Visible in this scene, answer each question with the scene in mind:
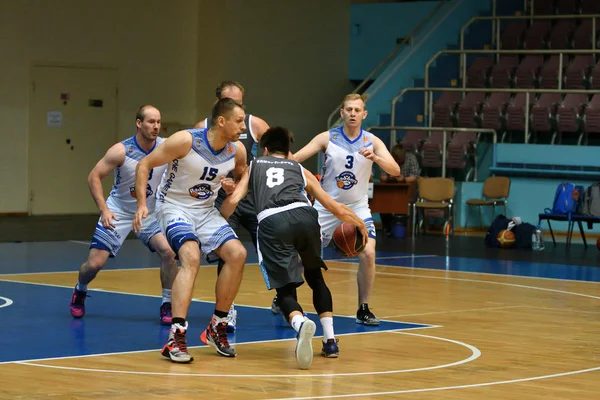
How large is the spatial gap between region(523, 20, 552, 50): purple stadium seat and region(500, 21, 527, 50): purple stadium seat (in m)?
0.13

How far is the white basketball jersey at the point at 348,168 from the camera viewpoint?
373 inches

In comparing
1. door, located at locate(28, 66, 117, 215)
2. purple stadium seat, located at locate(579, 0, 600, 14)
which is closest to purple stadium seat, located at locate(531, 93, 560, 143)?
purple stadium seat, located at locate(579, 0, 600, 14)

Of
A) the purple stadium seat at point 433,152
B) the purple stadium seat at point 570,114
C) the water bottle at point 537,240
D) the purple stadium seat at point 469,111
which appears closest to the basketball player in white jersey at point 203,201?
the water bottle at point 537,240

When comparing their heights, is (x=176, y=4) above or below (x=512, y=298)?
above

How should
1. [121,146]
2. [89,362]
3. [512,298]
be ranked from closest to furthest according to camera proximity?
[89,362]
[121,146]
[512,298]

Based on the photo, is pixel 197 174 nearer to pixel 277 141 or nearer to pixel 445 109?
pixel 277 141

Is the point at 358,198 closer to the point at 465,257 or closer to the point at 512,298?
the point at 512,298

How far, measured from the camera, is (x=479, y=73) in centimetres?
2147

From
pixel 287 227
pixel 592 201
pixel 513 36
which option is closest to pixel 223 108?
pixel 287 227

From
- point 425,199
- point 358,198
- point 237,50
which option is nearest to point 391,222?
point 425,199

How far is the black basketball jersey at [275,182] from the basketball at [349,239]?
0.77 meters

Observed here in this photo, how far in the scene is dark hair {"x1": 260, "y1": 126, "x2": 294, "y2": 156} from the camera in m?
7.66

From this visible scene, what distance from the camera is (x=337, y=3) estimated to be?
24344 mm

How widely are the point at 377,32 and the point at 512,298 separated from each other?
14.0 metres
